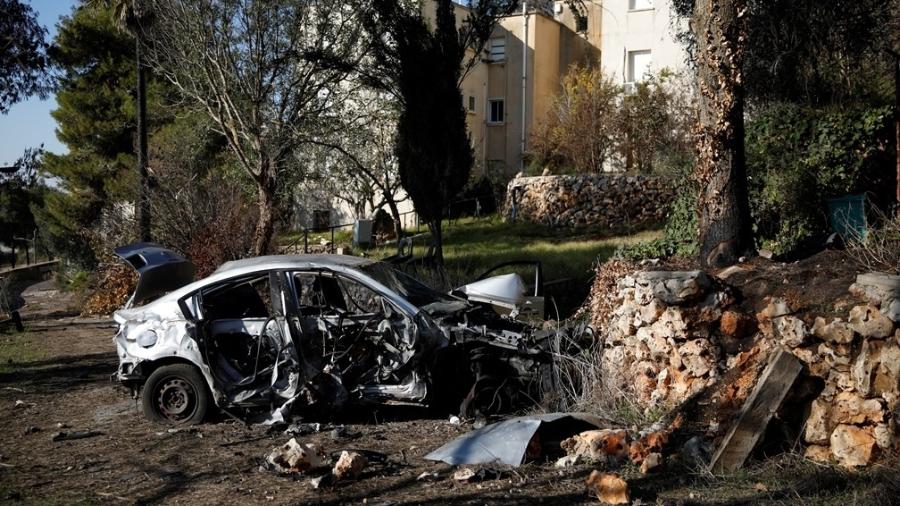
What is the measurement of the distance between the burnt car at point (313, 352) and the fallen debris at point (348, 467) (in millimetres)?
1421

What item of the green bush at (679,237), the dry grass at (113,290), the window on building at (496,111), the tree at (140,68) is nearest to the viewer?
the green bush at (679,237)

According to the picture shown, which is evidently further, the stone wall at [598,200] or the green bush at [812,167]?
the stone wall at [598,200]

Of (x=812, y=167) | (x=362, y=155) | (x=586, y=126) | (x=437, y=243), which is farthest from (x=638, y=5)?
(x=812, y=167)

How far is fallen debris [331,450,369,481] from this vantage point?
629 centimetres

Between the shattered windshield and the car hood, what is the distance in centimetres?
237

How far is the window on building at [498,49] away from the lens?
3347 centimetres

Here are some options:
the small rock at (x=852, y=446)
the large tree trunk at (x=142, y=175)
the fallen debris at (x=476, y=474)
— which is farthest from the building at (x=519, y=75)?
the small rock at (x=852, y=446)

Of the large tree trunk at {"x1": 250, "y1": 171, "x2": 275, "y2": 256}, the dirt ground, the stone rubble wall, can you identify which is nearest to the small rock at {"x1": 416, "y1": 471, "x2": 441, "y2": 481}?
the dirt ground

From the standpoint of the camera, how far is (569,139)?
2622 centimetres

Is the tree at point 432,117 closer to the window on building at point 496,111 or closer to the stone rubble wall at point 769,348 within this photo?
the stone rubble wall at point 769,348

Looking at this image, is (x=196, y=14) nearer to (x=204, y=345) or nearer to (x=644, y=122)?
(x=204, y=345)

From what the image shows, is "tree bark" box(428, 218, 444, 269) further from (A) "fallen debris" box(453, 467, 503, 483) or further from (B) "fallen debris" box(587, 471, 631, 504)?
(B) "fallen debris" box(587, 471, 631, 504)

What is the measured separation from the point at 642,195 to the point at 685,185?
8.70 meters

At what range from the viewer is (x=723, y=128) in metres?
9.32
